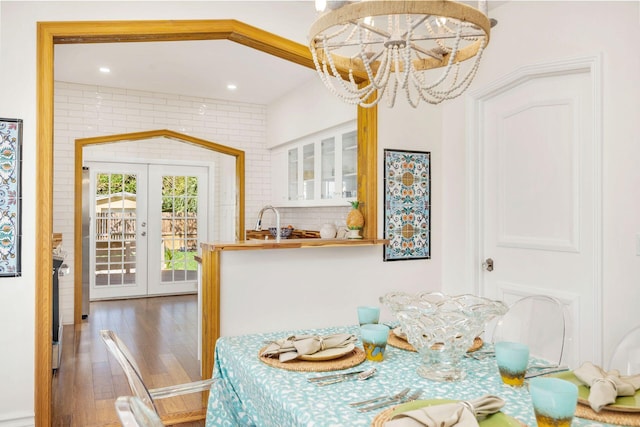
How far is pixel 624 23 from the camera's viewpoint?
2398 millimetres

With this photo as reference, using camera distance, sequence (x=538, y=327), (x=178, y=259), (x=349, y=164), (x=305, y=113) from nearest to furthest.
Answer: (x=538, y=327) → (x=349, y=164) → (x=305, y=113) → (x=178, y=259)

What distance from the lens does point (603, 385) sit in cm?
121

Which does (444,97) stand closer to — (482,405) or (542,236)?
(482,405)

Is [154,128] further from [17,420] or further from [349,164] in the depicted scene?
[17,420]

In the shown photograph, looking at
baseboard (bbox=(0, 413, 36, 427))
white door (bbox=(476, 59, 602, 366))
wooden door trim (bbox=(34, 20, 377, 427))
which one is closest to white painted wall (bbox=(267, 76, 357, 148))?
white door (bbox=(476, 59, 602, 366))

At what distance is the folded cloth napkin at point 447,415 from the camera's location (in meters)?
1.01

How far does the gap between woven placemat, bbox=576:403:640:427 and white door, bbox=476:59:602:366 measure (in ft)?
4.28

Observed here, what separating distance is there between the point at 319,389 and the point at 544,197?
2.11 metres

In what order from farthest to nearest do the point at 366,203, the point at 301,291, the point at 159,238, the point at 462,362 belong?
1. the point at 159,238
2. the point at 366,203
3. the point at 301,291
4. the point at 462,362

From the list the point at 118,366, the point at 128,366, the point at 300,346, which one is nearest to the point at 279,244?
the point at 300,346

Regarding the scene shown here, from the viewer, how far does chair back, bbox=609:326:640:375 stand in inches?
67.0

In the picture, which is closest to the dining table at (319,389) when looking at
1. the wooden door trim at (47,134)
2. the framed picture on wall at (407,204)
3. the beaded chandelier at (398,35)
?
the beaded chandelier at (398,35)

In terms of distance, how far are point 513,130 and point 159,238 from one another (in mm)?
5162

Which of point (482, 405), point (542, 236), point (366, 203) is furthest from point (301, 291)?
point (482, 405)
